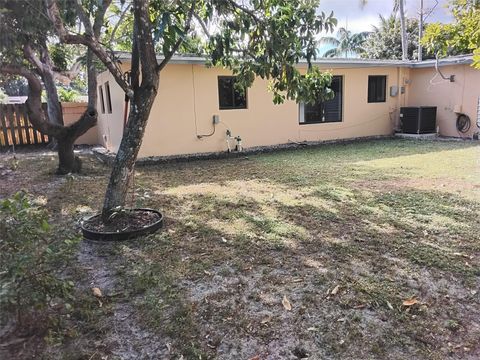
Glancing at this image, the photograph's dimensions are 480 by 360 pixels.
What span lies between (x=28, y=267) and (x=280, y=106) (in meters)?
9.30

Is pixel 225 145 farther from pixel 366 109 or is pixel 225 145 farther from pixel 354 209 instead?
pixel 354 209

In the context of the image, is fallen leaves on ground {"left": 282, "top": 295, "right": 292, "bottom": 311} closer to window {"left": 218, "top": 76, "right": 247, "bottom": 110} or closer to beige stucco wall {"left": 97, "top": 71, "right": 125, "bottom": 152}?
beige stucco wall {"left": 97, "top": 71, "right": 125, "bottom": 152}

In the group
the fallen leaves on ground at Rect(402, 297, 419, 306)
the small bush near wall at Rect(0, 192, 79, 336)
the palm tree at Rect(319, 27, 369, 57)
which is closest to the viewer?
the small bush near wall at Rect(0, 192, 79, 336)

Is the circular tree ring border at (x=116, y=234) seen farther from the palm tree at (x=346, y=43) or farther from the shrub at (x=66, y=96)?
the palm tree at (x=346, y=43)

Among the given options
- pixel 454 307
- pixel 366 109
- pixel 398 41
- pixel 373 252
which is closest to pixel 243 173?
pixel 373 252

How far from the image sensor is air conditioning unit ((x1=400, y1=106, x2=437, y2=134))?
12016 millimetres

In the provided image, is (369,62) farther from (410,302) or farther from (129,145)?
(410,302)

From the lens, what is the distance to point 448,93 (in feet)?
39.7

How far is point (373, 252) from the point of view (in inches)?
141

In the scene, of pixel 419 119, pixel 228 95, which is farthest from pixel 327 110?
pixel 228 95

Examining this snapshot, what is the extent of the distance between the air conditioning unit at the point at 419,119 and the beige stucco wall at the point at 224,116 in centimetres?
51

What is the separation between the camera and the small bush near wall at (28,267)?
7.03 feet

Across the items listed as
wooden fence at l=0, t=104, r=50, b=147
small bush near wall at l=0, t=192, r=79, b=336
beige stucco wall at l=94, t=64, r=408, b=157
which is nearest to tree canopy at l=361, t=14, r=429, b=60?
beige stucco wall at l=94, t=64, r=408, b=157

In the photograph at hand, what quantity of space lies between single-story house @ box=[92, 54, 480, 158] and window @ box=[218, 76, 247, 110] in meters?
0.03
